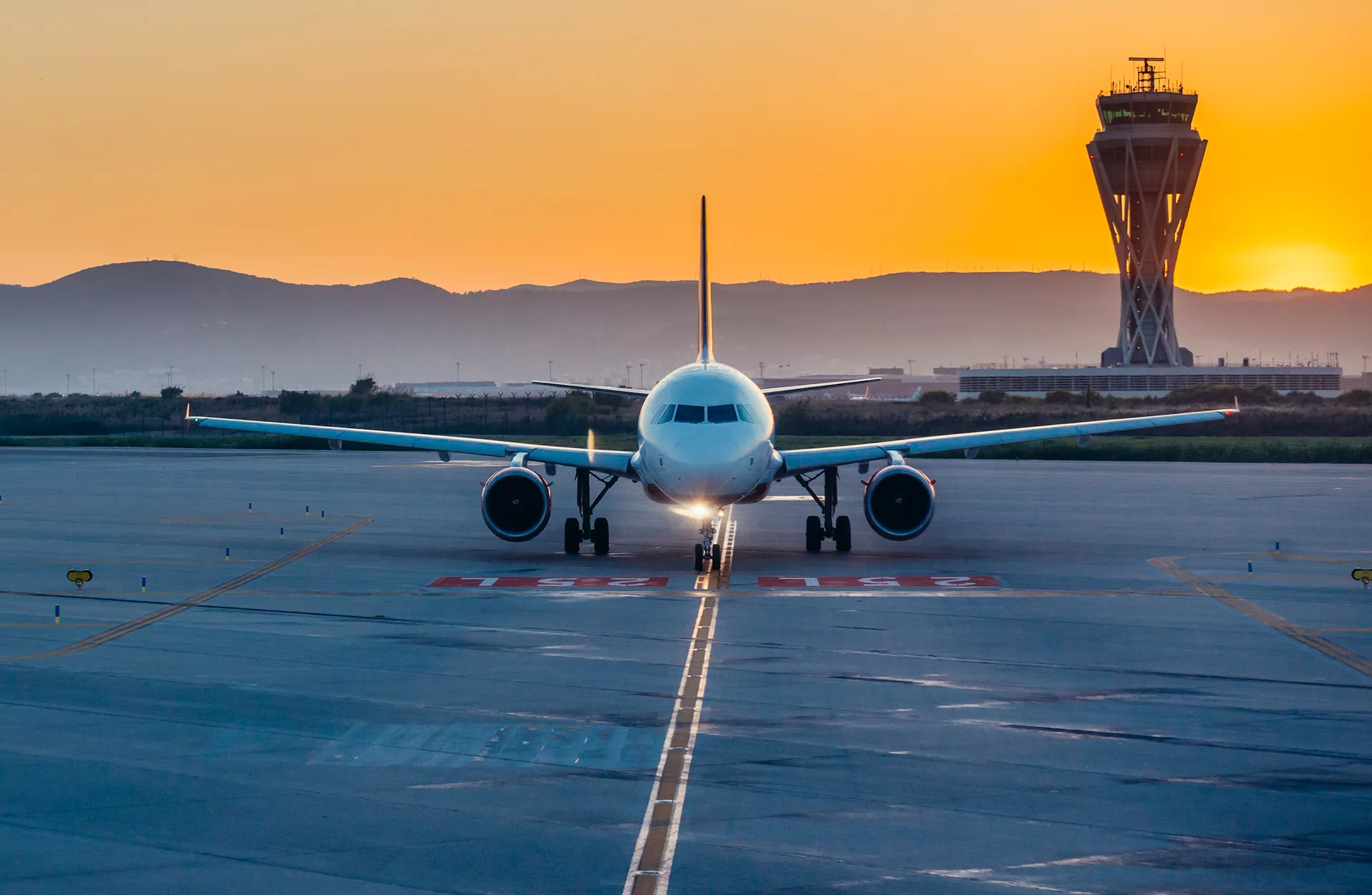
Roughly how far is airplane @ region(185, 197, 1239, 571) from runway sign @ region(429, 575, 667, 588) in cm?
197

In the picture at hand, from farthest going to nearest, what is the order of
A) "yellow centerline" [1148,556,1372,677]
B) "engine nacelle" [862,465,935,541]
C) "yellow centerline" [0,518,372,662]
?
"engine nacelle" [862,465,935,541]
"yellow centerline" [0,518,372,662]
"yellow centerline" [1148,556,1372,677]

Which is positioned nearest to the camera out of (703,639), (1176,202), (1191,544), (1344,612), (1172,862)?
(1172,862)

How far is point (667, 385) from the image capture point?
32.2 metres

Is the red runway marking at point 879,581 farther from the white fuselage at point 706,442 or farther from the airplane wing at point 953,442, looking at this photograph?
the airplane wing at point 953,442

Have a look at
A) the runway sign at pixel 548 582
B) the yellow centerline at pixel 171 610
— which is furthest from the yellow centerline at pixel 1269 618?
the yellow centerline at pixel 171 610

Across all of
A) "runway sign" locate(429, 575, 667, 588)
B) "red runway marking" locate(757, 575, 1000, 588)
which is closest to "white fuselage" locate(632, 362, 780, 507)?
"runway sign" locate(429, 575, 667, 588)

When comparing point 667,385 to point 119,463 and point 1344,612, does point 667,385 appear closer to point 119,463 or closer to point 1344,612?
point 1344,612

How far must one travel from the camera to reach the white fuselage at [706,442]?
29594 mm

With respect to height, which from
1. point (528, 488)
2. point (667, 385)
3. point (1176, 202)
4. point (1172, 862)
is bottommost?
point (1172, 862)

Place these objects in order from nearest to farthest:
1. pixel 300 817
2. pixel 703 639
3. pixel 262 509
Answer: pixel 300 817, pixel 703 639, pixel 262 509

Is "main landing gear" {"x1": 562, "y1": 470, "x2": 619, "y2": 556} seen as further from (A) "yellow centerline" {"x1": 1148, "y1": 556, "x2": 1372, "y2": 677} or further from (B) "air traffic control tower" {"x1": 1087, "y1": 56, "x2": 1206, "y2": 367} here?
(B) "air traffic control tower" {"x1": 1087, "y1": 56, "x2": 1206, "y2": 367}

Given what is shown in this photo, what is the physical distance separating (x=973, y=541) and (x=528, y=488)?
11.7 m

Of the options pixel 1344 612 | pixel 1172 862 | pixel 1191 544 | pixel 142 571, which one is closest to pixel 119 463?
pixel 142 571

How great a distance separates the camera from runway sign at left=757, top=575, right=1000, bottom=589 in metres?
28.0
